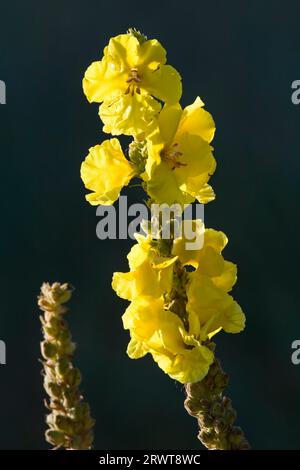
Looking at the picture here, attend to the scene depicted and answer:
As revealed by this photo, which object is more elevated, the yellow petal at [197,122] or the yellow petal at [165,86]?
the yellow petal at [165,86]

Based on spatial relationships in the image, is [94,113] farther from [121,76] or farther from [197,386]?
[197,386]

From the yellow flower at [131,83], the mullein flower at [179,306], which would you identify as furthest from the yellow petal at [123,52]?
the mullein flower at [179,306]

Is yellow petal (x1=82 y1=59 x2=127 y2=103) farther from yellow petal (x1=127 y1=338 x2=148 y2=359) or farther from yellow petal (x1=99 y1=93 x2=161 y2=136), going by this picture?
yellow petal (x1=127 y1=338 x2=148 y2=359)

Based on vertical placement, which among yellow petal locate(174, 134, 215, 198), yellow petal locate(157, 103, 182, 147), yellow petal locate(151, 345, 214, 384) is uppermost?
yellow petal locate(157, 103, 182, 147)

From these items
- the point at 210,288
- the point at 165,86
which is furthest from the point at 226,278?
the point at 165,86

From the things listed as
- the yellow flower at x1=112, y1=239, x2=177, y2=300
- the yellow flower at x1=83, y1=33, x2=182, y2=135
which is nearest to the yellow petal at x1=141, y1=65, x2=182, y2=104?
the yellow flower at x1=83, y1=33, x2=182, y2=135

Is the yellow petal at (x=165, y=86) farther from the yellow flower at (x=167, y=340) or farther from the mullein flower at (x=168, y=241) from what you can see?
the yellow flower at (x=167, y=340)
